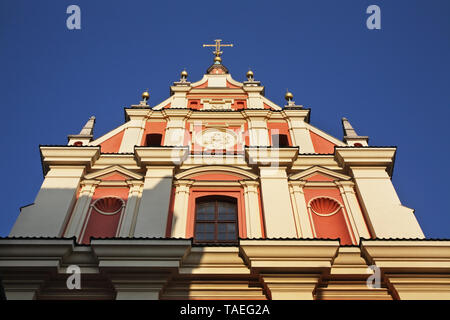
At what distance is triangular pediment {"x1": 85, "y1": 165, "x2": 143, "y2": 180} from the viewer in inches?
597

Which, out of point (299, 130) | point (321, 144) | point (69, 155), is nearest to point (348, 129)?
point (321, 144)

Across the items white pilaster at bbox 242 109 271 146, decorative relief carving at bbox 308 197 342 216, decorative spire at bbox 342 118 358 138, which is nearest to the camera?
decorative relief carving at bbox 308 197 342 216

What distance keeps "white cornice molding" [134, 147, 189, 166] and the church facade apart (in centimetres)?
4

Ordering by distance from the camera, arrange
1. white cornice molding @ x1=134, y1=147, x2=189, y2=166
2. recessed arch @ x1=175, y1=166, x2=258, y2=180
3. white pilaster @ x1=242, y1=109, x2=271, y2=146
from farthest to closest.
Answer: white pilaster @ x1=242, y1=109, x2=271, y2=146
white cornice molding @ x1=134, y1=147, x2=189, y2=166
recessed arch @ x1=175, y1=166, x2=258, y2=180

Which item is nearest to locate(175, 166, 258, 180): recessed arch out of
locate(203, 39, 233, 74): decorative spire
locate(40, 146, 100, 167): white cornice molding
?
locate(40, 146, 100, 167): white cornice molding

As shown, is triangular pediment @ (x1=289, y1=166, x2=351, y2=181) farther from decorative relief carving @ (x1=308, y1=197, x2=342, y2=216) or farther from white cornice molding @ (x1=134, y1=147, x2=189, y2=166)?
white cornice molding @ (x1=134, y1=147, x2=189, y2=166)

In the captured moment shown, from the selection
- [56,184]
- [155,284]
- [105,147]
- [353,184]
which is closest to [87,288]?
[155,284]

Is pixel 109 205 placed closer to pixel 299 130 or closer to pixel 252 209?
pixel 252 209

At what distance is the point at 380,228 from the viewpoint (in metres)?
13.0

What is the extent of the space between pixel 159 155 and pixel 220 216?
2887 millimetres

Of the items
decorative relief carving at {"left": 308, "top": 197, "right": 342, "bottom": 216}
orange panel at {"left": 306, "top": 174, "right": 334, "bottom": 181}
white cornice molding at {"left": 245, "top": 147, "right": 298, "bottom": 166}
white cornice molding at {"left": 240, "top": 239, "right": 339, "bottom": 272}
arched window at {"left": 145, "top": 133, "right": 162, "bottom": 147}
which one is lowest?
white cornice molding at {"left": 240, "top": 239, "right": 339, "bottom": 272}

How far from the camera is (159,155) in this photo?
50.4 feet

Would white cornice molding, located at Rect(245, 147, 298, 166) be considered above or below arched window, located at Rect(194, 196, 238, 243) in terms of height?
above
